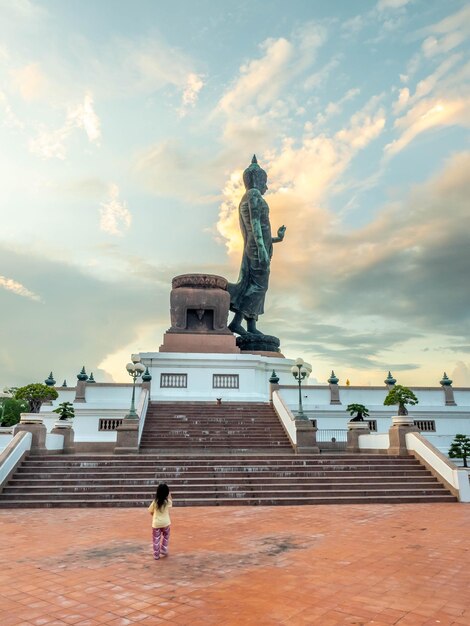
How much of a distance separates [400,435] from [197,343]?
15.9 metres

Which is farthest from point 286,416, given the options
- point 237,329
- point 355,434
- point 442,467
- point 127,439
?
point 237,329

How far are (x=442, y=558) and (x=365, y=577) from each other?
5.49 ft

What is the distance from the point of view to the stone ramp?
11.7 meters

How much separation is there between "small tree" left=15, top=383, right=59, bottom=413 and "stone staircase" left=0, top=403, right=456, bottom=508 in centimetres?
701

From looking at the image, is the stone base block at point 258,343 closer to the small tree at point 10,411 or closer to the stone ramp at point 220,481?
the small tree at point 10,411

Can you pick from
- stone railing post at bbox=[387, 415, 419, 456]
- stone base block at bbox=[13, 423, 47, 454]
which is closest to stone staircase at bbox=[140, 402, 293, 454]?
stone base block at bbox=[13, 423, 47, 454]

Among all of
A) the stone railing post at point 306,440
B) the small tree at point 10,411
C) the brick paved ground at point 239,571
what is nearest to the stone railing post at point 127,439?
the stone railing post at point 306,440

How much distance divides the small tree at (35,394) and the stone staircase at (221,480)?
7011mm

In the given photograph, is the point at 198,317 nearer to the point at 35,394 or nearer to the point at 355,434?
the point at 35,394

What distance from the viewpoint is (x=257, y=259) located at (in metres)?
34.2

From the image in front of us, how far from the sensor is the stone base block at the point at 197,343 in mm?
28562

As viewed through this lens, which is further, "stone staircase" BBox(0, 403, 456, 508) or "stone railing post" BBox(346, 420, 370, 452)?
"stone railing post" BBox(346, 420, 370, 452)

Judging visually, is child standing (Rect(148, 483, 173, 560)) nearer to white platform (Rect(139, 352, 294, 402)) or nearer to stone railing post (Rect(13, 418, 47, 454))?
stone railing post (Rect(13, 418, 47, 454))

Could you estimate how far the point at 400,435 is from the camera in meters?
15.2
